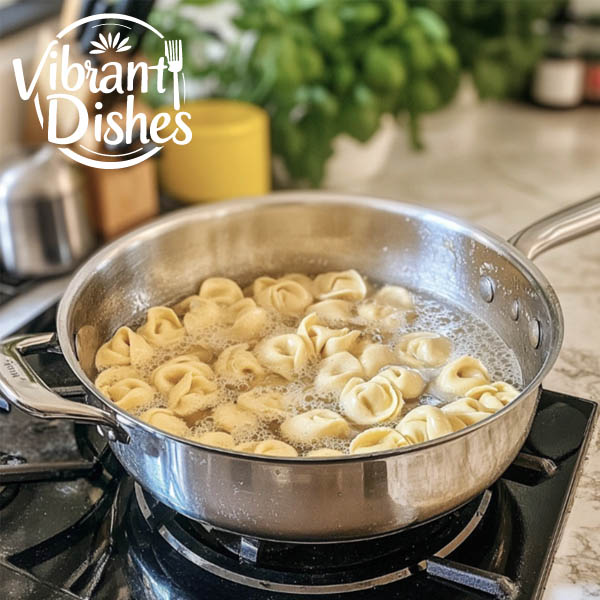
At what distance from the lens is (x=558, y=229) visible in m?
0.94

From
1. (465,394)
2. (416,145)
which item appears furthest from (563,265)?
(465,394)

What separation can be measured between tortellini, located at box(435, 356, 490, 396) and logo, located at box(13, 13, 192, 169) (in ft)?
1.87

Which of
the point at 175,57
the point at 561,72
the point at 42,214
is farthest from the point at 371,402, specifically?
the point at 561,72

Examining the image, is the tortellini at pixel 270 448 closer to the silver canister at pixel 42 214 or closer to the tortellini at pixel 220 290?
the tortellini at pixel 220 290

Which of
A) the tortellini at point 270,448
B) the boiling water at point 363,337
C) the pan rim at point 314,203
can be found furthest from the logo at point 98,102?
the tortellini at point 270,448

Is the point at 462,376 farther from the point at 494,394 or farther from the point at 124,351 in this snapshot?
the point at 124,351

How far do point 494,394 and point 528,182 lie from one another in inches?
30.5

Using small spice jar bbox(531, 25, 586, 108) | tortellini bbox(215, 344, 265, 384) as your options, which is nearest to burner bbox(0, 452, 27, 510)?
tortellini bbox(215, 344, 265, 384)

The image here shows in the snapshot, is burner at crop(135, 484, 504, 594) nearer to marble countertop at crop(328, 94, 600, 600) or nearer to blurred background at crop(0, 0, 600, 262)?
marble countertop at crop(328, 94, 600, 600)

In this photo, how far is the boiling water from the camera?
883 millimetres

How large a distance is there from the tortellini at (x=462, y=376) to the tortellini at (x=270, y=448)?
0.63 feet

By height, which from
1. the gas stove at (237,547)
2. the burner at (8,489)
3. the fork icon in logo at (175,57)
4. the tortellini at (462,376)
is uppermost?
the fork icon in logo at (175,57)

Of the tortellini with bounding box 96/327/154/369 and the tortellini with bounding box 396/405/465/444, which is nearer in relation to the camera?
the tortellini with bounding box 396/405/465/444

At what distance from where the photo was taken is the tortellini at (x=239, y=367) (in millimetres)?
957
